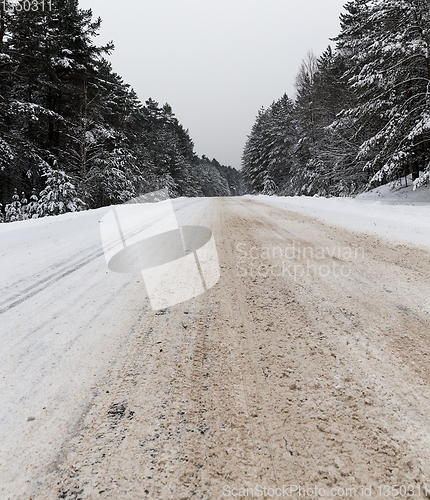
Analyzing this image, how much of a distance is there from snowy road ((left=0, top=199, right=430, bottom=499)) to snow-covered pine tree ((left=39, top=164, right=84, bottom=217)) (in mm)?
9900

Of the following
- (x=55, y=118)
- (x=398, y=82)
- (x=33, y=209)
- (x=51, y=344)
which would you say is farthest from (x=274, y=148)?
(x=51, y=344)

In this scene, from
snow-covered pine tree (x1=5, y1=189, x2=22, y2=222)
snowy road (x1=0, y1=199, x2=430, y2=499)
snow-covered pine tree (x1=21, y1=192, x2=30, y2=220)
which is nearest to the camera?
→ snowy road (x1=0, y1=199, x2=430, y2=499)

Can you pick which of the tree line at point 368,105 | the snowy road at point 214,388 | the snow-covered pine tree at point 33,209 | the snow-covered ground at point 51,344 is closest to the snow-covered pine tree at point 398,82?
the tree line at point 368,105

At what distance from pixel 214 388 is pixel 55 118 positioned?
1486 cm

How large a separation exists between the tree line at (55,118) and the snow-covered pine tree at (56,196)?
0.12 feet

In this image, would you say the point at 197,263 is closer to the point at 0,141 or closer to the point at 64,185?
the point at 64,185

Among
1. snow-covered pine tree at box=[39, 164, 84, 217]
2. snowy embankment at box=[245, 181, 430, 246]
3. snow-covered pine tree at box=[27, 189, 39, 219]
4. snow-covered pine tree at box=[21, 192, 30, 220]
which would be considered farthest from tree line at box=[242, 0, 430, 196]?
snow-covered pine tree at box=[21, 192, 30, 220]

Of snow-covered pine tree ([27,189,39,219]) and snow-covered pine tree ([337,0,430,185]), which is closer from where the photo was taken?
snow-covered pine tree ([337,0,430,185])

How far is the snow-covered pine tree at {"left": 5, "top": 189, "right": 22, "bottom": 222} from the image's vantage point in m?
10.9

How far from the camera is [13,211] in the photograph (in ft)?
36.1

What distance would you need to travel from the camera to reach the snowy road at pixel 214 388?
2.92ft

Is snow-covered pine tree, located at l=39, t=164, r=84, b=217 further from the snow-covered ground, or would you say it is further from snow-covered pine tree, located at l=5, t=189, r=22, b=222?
the snow-covered ground

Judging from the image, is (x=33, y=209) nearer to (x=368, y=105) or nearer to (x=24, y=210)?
(x=24, y=210)

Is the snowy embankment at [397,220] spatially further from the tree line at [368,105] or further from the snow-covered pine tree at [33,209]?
the snow-covered pine tree at [33,209]
